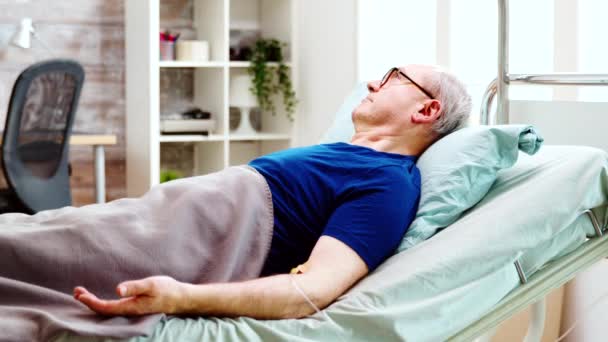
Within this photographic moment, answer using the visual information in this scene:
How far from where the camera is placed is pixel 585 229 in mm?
1724

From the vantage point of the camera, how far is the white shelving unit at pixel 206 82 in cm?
413

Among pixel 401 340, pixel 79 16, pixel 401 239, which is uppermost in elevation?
pixel 79 16

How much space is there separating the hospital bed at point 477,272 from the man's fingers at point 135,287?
67mm

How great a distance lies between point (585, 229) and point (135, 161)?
296cm

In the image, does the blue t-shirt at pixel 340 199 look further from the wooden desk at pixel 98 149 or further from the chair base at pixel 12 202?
the wooden desk at pixel 98 149

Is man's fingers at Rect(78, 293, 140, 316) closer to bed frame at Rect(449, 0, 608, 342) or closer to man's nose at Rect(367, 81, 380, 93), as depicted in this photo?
bed frame at Rect(449, 0, 608, 342)

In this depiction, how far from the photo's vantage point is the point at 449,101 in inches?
79.0

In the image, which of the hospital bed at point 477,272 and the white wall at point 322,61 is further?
the white wall at point 322,61

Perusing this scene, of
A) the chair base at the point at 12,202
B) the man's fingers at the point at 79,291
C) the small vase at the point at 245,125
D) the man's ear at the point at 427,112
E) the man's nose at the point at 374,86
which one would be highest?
the man's nose at the point at 374,86

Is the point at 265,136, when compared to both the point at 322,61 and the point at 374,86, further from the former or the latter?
the point at 374,86

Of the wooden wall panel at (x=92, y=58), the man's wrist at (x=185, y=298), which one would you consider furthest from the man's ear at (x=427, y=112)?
the wooden wall panel at (x=92, y=58)

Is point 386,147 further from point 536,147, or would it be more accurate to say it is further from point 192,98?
point 192,98

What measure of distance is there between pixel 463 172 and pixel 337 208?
10.3 inches

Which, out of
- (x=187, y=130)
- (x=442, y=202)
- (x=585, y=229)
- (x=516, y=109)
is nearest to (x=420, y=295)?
(x=442, y=202)
